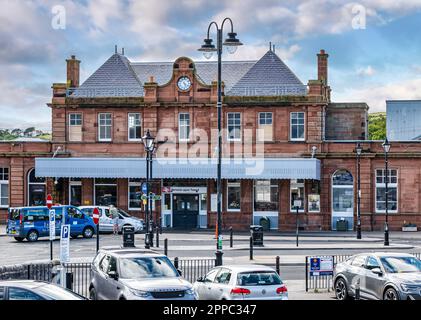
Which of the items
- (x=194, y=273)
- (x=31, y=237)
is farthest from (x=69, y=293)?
(x=31, y=237)

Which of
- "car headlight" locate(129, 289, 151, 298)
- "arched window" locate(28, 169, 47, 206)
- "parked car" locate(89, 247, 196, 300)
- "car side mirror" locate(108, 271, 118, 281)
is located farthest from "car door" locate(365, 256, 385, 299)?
"arched window" locate(28, 169, 47, 206)

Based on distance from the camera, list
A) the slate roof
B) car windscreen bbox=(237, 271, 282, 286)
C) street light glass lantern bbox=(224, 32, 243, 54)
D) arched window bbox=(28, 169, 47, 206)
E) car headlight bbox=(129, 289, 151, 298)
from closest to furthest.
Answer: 1. car headlight bbox=(129, 289, 151, 298)
2. car windscreen bbox=(237, 271, 282, 286)
3. street light glass lantern bbox=(224, 32, 243, 54)
4. the slate roof
5. arched window bbox=(28, 169, 47, 206)

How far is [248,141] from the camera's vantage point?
186 ft

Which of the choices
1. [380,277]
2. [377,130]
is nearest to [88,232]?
[380,277]

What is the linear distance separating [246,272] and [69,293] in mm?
6352

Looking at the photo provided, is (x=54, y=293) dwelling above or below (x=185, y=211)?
above

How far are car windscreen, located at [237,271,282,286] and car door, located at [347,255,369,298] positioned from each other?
3678mm

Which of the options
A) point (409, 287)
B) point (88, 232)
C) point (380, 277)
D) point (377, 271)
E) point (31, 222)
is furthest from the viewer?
point (88, 232)

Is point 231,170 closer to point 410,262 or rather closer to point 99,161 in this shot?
point 99,161

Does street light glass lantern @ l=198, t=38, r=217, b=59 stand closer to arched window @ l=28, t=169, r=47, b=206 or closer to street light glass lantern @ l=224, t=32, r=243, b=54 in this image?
street light glass lantern @ l=224, t=32, r=243, b=54

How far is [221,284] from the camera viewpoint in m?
21.1

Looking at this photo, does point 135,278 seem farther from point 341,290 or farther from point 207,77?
point 207,77

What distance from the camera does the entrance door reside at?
57.1 metres

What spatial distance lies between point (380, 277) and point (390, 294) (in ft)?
2.42
